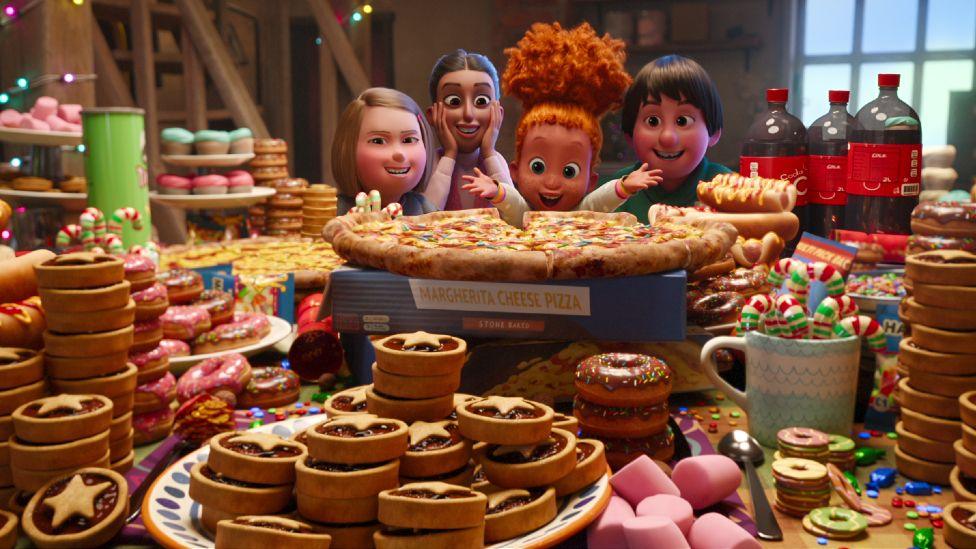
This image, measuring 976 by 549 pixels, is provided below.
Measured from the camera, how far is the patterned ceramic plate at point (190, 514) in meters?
0.95

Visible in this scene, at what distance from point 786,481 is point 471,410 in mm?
411

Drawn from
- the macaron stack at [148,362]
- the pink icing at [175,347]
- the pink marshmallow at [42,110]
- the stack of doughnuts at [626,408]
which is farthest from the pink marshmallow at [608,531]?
the pink marshmallow at [42,110]

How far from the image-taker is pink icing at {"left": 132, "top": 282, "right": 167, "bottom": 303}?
4.79 ft

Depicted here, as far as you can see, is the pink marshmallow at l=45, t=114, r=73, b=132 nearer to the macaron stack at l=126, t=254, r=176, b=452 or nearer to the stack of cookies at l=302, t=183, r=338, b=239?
the stack of cookies at l=302, t=183, r=338, b=239

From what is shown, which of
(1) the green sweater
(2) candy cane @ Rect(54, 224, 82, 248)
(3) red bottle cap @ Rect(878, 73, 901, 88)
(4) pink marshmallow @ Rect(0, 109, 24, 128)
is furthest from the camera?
(4) pink marshmallow @ Rect(0, 109, 24, 128)

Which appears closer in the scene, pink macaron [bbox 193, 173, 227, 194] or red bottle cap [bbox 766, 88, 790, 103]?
red bottle cap [bbox 766, 88, 790, 103]

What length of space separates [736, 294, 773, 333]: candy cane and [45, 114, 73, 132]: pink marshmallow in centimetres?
292

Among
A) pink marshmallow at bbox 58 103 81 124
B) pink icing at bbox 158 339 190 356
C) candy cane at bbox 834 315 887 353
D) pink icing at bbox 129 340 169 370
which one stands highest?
pink marshmallow at bbox 58 103 81 124

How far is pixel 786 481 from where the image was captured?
1.15 meters

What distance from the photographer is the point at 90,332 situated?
4.17ft

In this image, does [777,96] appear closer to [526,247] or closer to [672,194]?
[672,194]

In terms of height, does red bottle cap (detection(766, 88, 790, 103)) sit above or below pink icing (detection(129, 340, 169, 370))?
above

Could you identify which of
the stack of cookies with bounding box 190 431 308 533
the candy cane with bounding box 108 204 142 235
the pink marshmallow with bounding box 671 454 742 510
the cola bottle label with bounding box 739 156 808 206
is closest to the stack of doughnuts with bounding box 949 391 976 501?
the pink marshmallow with bounding box 671 454 742 510

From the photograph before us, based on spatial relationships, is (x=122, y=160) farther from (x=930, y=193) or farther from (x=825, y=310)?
(x=930, y=193)
